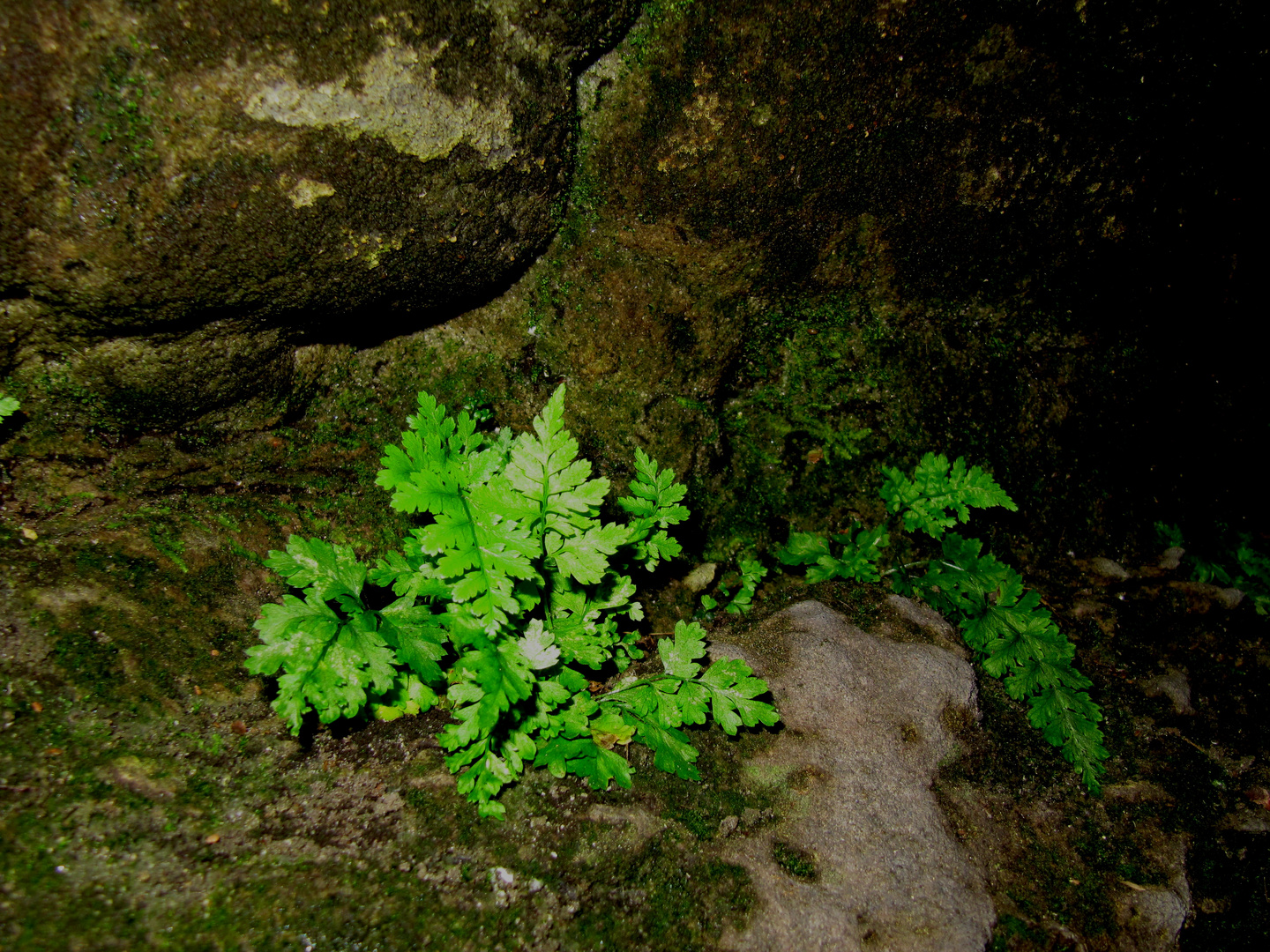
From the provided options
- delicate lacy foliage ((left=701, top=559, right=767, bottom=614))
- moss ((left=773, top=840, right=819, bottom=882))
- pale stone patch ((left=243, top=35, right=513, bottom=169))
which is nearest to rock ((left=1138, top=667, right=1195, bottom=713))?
delicate lacy foliage ((left=701, top=559, right=767, bottom=614))

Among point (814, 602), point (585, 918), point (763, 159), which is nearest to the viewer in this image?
point (585, 918)

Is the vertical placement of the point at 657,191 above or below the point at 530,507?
above

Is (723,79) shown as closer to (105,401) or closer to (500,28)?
(500,28)

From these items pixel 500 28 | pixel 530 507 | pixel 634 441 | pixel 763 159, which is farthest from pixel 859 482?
pixel 500 28

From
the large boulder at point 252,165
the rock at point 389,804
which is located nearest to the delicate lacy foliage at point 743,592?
the rock at point 389,804

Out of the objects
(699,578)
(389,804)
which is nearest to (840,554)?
(699,578)

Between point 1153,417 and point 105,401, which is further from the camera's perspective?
point 1153,417

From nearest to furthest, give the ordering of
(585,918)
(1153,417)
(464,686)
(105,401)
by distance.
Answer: (585,918) → (464,686) → (105,401) → (1153,417)
